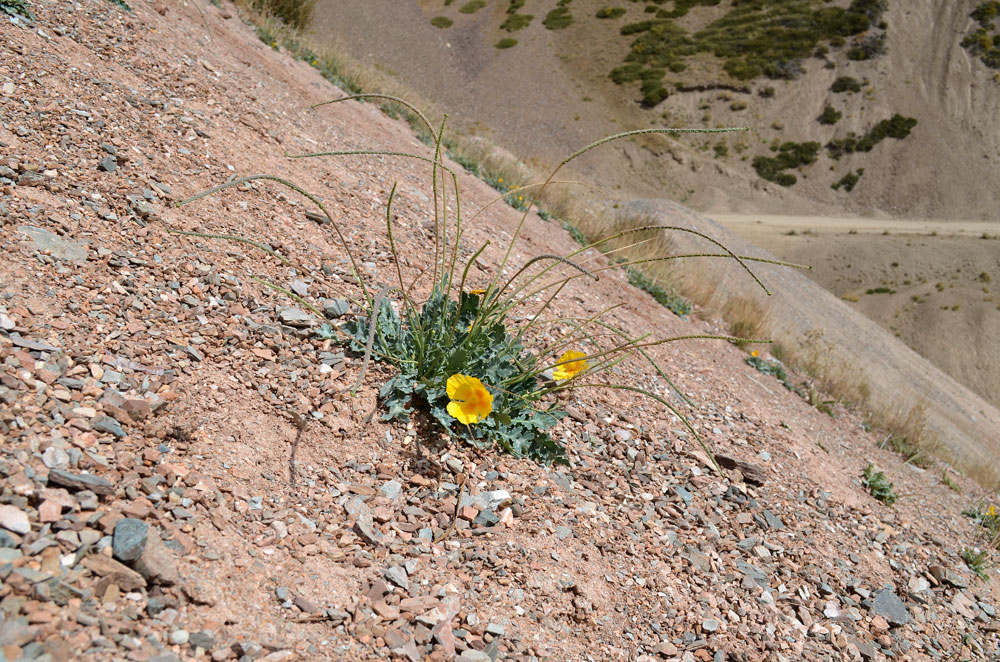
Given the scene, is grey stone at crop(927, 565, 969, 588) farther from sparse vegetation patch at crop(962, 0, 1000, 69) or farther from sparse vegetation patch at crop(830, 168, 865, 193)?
sparse vegetation patch at crop(962, 0, 1000, 69)

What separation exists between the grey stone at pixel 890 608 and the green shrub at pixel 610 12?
45428mm

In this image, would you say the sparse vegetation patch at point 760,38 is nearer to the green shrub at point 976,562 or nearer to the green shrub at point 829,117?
the green shrub at point 829,117

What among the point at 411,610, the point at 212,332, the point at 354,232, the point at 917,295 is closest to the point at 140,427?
the point at 212,332

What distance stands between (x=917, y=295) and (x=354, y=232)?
98.0 ft

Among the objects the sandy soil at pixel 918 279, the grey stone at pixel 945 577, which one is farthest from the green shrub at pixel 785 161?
the grey stone at pixel 945 577

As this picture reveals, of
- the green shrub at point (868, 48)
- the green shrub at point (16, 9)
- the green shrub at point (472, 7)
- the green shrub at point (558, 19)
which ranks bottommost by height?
the green shrub at point (16, 9)

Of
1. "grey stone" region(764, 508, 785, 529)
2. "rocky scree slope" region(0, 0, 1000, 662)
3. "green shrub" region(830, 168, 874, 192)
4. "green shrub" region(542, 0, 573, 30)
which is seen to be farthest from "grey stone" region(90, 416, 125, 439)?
"green shrub" region(542, 0, 573, 30)

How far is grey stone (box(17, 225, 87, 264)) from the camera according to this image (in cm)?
220

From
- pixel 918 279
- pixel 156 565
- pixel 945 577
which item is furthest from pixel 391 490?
pixel 918 279

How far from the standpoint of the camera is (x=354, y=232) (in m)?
3.35

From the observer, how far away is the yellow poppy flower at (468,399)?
7.45ft

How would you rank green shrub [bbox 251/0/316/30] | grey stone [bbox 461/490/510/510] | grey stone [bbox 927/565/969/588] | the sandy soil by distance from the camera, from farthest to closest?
the sandy soil, green shrub [bbox 251/0/316/30], grey stone [bbox 927/565/969/588], grey stone [bbox 461/490/510/510]

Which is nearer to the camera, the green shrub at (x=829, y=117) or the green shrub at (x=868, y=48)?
the green shrub at (x=829, y=117)

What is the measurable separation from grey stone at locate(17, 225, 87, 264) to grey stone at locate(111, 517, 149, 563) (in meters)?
1.13
